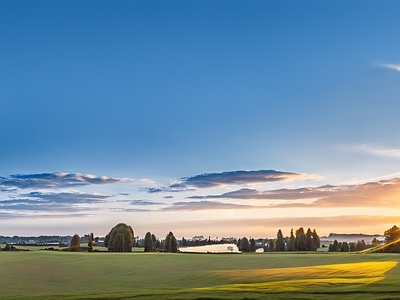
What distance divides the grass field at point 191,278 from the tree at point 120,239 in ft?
90.4

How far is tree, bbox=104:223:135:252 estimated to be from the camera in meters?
94.2

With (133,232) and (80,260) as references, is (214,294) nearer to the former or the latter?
(80,260)

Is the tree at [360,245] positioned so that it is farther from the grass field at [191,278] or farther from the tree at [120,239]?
the grass field at [191,278]

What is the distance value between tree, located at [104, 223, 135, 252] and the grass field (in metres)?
27.6

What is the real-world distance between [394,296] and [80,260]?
44.1m

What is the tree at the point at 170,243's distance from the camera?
104500 millimetres

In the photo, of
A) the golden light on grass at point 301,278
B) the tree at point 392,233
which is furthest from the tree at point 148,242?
the golden light on grass at point 301,278

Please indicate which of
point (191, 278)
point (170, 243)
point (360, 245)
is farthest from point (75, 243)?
point (360, 245)

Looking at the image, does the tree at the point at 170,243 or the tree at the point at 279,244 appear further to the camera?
the tree at the point at 279,244

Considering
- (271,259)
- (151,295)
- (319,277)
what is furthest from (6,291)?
(271,259)

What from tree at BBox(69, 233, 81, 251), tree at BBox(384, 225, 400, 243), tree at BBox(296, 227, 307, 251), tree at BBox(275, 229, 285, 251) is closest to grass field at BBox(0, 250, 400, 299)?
tree at BBox(69, 233, 81, 251)

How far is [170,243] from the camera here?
104938 mm

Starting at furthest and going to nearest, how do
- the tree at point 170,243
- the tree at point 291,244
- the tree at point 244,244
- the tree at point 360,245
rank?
the tree at point 244,244 → the tree at point 360,245 → the tree at point 291,244 → the tree at point 170,243

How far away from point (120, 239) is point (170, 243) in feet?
45.0
